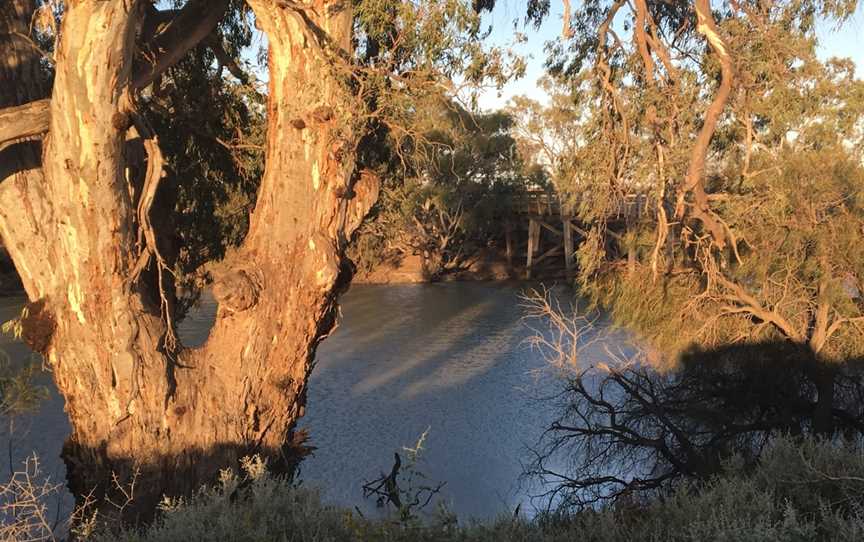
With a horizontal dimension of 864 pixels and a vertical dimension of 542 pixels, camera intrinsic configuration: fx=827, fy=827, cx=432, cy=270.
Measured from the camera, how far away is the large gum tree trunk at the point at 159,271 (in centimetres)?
504

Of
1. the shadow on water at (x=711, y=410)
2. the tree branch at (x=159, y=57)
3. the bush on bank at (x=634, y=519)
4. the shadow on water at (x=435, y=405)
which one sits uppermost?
the tree branch at (x=159, y=57)

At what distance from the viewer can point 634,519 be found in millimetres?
3682

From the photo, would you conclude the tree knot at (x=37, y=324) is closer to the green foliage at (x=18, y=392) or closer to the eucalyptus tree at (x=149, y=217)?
the eucalyptus tree at (x=149, y=217)

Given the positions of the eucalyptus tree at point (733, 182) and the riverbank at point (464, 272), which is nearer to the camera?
the eucalyptus tree at point (733, 182)

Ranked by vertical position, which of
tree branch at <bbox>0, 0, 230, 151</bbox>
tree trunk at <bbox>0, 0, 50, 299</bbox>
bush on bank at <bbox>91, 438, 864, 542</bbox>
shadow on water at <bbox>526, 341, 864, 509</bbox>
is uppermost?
tree branch at <bbox>0, 0, 230, 151</bbox>

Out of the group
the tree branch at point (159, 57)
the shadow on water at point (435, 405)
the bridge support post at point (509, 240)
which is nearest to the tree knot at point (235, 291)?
the tree branch at point (159, 57)

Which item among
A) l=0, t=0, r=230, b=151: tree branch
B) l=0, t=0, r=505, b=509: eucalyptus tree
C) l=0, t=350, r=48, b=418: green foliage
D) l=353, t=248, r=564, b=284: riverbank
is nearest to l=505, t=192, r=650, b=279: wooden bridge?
l=353, t=248, r=564, b=284: riverbank

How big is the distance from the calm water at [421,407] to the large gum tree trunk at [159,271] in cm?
94

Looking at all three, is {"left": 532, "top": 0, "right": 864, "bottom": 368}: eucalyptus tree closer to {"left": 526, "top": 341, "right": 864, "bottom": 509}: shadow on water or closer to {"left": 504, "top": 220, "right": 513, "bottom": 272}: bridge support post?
{"left": 526, "top": 341, "right": 864, "bottom": 509}: shadow on water

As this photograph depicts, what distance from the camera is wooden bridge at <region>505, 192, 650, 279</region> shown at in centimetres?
2796

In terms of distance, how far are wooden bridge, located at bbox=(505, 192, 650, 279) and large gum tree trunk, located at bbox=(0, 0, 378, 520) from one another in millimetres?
20203

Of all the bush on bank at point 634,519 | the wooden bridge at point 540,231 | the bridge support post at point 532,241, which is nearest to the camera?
the bush on bank at point 634,519

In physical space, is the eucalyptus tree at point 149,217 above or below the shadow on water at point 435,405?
above

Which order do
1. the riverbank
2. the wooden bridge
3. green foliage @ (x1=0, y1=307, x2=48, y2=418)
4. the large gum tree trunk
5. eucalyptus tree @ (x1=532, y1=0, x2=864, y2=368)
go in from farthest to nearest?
the riverbank, the wooden bridge, eucalyptus tree @ (x1=532, y1=0, x2=864, y2=368), green foliage @ (x1=0, y1=307, x2=48, y2=418), the large gum tree trunk
